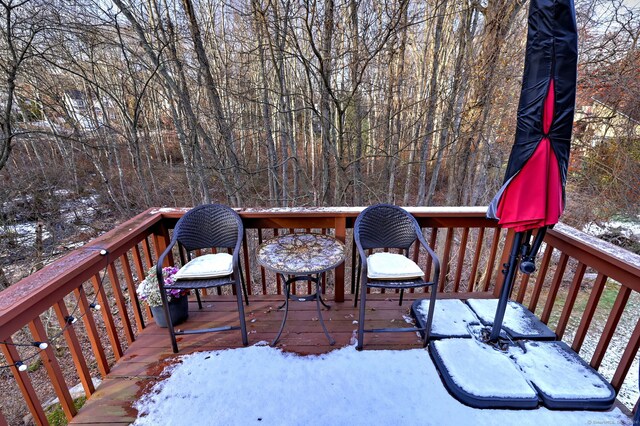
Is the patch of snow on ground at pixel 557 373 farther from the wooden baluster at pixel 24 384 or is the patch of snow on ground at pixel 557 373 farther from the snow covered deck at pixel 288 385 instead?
the wooden baluster at pixel 24 384

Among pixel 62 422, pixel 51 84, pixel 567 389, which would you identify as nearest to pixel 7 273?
pixel 62 422

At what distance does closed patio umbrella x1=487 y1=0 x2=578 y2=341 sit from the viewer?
1.25m

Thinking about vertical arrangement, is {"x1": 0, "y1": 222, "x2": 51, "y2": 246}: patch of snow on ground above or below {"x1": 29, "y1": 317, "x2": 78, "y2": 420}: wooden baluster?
below

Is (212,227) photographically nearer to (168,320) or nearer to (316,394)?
(168,320)

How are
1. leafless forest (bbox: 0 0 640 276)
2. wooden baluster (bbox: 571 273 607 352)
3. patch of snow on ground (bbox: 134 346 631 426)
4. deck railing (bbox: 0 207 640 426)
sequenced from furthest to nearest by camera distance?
leafless forest (bbox: 0 0 640 276) → wooden baluster (bbox: 571 273 607 352) → patch of snow on ground (bbox: 134 346 631 426) → deck railing (bbox: 0 207 640 426)

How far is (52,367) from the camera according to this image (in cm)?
139

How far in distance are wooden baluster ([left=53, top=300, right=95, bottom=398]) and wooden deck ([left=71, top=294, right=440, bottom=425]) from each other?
0.10 meters

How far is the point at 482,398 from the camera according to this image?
1.52 m

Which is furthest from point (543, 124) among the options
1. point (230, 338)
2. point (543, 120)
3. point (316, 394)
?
point (230, 338)

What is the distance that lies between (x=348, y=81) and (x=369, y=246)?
332 cm

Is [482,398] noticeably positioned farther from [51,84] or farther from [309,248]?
[51,84]

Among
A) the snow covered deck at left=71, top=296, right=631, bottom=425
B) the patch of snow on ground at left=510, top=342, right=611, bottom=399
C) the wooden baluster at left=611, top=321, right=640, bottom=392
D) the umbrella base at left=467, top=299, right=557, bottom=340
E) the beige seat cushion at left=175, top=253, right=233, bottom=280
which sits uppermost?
the beige seat cushion at left=175, top=253, right=233, bottom=280

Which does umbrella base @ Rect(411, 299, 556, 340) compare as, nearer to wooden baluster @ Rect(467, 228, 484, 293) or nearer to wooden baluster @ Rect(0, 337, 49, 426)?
wooden baluster @ Rect(467, 228, 484, 293)

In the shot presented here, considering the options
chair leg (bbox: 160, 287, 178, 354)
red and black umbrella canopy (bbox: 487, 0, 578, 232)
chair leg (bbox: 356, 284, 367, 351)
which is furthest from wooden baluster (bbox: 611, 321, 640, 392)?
chair leg (bbox: 160, 287, 178, 354)
